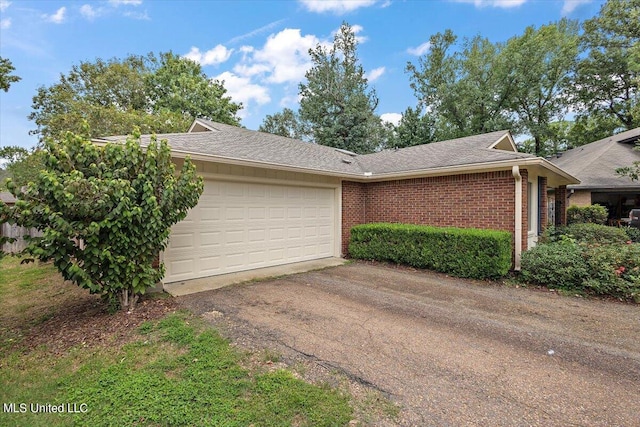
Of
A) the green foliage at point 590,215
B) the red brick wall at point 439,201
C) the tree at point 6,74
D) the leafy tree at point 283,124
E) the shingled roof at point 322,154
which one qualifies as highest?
the leafy tree at point 283,124

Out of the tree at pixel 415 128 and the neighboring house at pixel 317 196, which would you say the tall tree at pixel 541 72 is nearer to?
the tree at pixel 415 128

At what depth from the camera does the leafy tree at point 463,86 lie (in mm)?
20094

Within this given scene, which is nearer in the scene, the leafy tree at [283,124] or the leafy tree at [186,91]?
the leafy tree at [186,91]

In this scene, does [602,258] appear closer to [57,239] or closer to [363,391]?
[363,391]

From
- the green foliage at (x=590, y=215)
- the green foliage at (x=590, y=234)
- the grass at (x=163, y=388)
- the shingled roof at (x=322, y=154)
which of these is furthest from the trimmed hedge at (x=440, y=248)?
the green foliage at (x=590, y=215)

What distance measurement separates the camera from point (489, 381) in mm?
2762

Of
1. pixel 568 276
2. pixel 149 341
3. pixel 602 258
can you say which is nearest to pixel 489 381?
pixel 149 341

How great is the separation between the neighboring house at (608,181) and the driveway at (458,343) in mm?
10054

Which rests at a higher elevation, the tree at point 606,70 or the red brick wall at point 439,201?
the tree at point 606,70

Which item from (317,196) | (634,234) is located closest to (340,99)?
(317,196)

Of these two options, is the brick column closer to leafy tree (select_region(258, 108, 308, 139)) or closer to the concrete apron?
the concrete apron

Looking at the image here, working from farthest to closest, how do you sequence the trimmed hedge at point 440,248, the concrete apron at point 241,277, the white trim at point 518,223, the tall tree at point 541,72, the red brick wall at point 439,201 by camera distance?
1. the tall tree at point 541,72
2. the red brick wall at point 439,201
3. the white trim at point 518,223
4. the trimmed hedge at point 440,248
5. the concrete apron at point 241,277

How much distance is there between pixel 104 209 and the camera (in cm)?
395

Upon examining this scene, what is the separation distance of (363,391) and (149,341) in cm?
260
